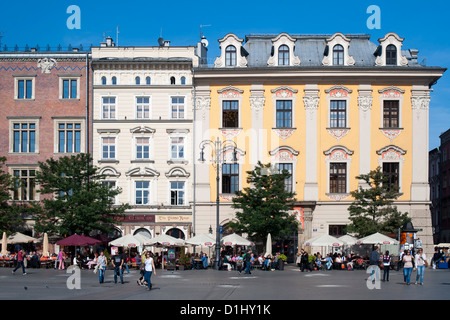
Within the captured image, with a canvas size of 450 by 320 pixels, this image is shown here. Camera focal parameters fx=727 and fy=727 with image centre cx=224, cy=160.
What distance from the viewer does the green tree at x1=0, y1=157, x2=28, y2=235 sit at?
52281 millimetres

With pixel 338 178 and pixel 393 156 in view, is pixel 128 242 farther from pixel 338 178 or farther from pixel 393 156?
pixel 393 156

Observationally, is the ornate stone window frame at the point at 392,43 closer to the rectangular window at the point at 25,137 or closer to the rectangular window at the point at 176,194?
the rectangular window at the point at 176,194

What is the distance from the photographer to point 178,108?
55.7 meters

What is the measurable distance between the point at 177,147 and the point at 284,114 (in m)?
8.53

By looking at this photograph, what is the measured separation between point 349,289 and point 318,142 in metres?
26.9

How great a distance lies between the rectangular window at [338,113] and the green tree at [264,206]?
6.42 meters

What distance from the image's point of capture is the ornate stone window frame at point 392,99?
54625 millimetres

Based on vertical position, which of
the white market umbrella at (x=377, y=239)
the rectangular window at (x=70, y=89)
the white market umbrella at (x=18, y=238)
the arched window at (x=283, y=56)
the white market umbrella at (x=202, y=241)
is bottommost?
the white market umbrella at (x=18, y=238)

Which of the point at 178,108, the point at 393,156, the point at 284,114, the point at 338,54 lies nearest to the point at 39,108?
the point at 178,108

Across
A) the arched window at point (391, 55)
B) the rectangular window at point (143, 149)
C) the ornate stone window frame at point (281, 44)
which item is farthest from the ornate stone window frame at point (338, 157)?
the rectangular window at point (143, 149)

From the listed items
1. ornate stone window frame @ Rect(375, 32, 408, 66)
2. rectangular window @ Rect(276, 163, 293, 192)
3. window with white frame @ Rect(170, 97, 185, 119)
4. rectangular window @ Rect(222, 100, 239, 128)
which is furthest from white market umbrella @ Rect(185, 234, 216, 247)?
ornate stone window frame @ Rect(375, 32, 408, 66)

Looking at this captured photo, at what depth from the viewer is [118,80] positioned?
56.0 m
